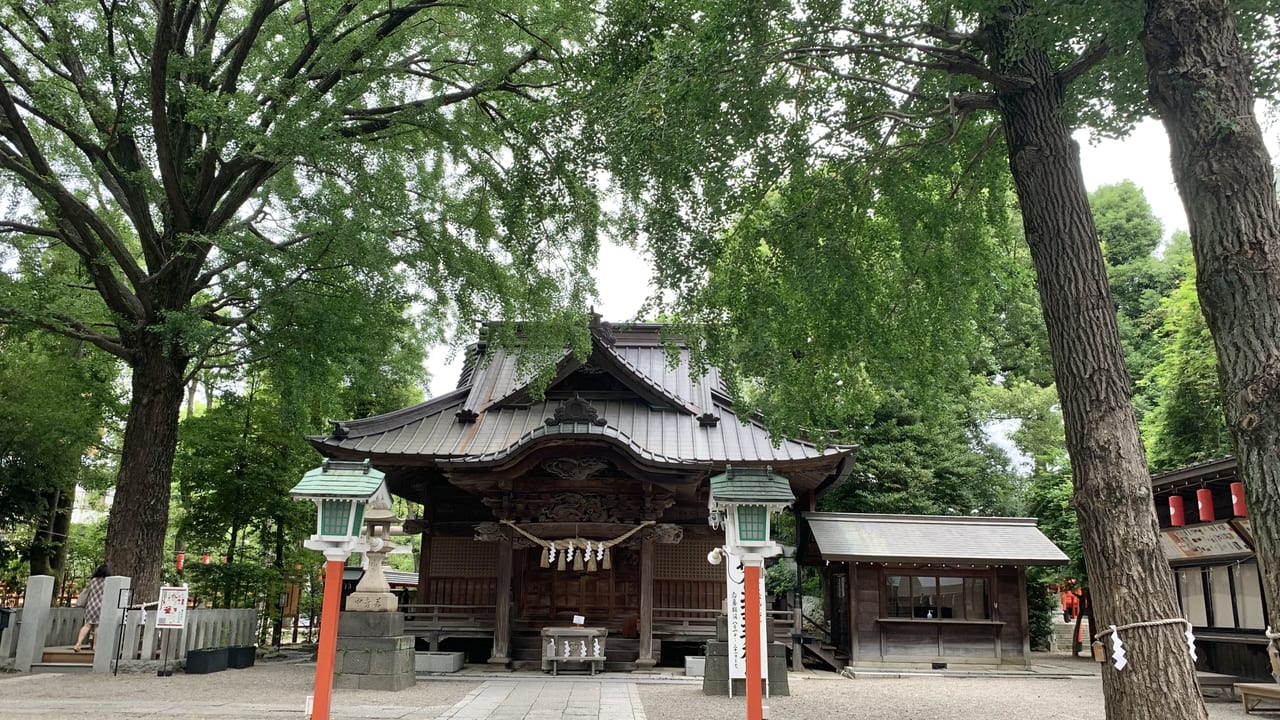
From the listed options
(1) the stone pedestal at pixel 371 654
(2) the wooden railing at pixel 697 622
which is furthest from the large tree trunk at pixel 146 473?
(2) the wooden railing at pixel 697 622

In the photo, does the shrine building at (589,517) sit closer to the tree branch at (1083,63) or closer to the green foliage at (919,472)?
the green foliage at (919,472)

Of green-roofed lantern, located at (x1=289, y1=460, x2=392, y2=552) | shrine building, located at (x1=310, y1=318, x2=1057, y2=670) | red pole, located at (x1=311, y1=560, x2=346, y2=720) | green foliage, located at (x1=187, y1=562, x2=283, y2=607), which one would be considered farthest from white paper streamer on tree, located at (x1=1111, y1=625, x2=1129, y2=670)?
green foliage, located at (x1=187, y1=562, x2=283, y2=607)

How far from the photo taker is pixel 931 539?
14703 millimetres

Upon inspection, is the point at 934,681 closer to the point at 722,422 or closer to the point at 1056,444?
the point at 722,422

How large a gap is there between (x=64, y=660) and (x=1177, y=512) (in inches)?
657

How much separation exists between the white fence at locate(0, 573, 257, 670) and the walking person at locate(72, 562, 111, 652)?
12.1 inches

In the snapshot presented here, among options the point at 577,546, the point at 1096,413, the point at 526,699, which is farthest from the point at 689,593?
the point at 1096,413

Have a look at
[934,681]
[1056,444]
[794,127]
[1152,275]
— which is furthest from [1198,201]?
[1152,275]

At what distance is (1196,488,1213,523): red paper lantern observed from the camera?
11250 millimetres

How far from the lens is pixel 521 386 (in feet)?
51.3

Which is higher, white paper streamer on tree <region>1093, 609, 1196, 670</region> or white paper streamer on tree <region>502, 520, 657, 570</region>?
Result: white paper streamer on tree <region>502, 520, 657, 570</region>

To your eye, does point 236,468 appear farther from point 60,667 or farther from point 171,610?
point 171,610

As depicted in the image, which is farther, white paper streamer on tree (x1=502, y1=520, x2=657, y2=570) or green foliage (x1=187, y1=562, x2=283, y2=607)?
green foliage (x1=187, y1=562, x2=283, y2=607)

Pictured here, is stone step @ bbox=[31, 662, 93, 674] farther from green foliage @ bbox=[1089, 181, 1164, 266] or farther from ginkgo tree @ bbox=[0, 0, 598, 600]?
green foliage @ bbox=[1089, 181, 1164, 266]
